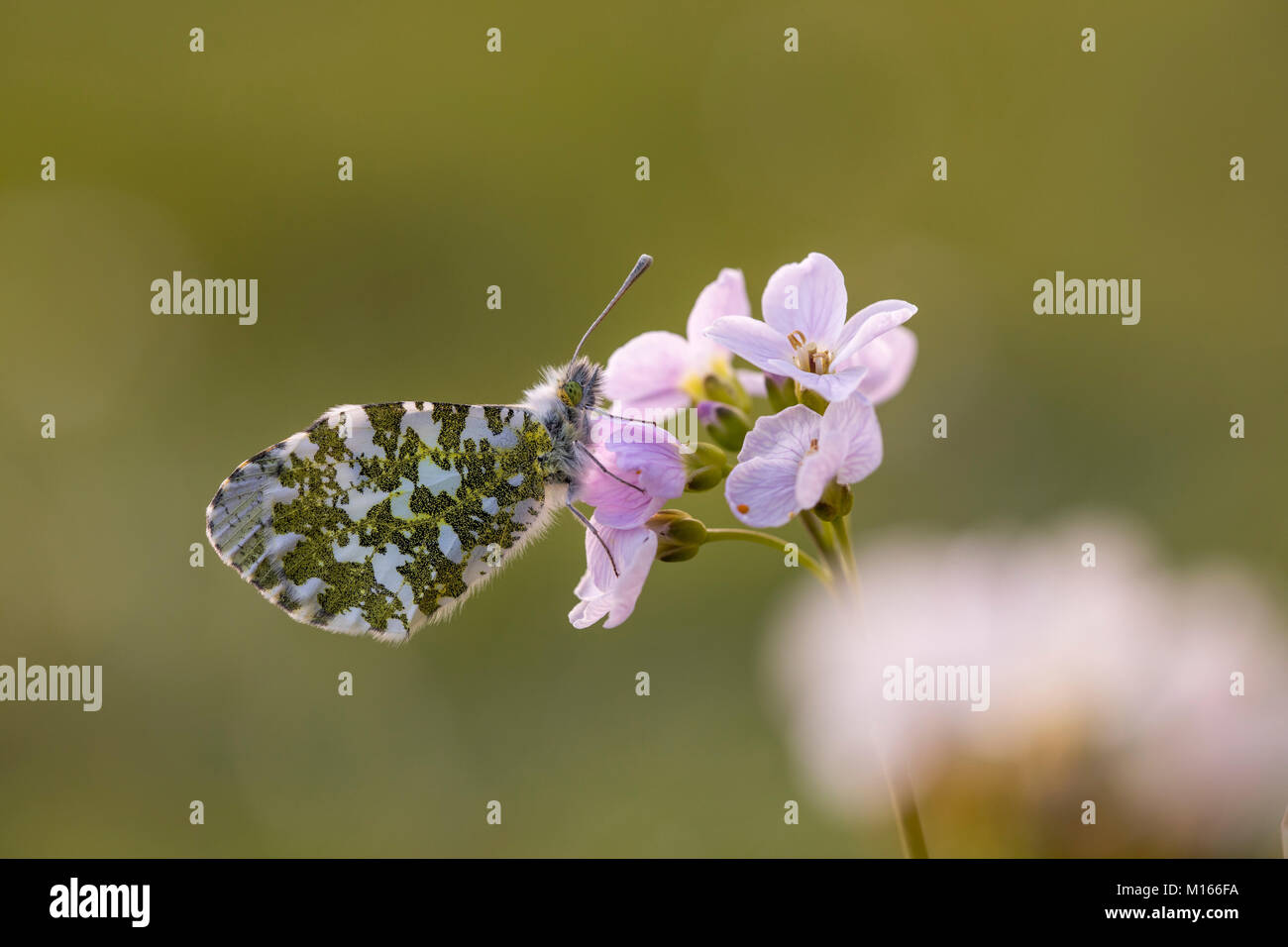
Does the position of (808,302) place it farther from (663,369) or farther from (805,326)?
(663,369)

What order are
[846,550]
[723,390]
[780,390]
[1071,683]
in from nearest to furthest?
1. [846,550]
2. [780,390]
3. [723,390]
4. [1071,683]

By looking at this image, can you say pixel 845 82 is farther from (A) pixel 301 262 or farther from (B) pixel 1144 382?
(A) pixel 301 262

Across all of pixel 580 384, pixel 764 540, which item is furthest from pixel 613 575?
pixel 580 384

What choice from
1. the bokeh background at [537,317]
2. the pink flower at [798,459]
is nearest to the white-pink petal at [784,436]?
the pink flower at [798,459]

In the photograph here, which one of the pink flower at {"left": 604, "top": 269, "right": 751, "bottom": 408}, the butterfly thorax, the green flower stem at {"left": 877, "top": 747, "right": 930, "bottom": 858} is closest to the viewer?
the green flower stem at {"left": 877, "top": 747, "right": 930, "bottom": 858}

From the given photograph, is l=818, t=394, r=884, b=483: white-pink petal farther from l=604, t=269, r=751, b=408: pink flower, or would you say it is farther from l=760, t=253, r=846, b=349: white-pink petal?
l=604, t=269, r=751, b=408: pink flower

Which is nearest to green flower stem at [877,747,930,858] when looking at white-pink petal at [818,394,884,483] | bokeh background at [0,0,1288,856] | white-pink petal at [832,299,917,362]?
white-pink petal at [818,394,884,483]

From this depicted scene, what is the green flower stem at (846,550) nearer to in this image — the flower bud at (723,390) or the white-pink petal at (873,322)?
the white-pink petal at (873,322)

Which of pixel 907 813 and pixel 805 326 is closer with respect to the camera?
pixel 907 813
